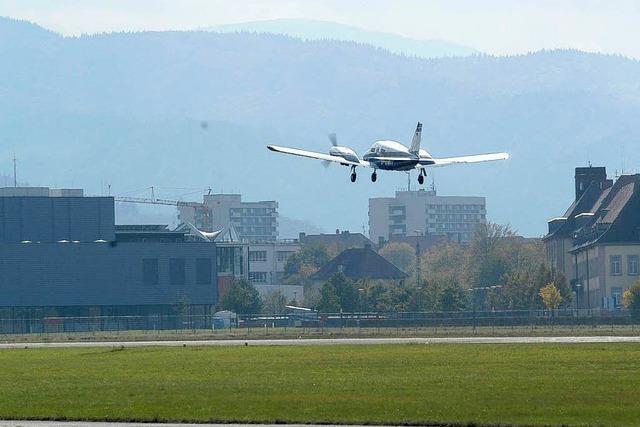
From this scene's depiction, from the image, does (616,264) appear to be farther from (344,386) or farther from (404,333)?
(344,386)

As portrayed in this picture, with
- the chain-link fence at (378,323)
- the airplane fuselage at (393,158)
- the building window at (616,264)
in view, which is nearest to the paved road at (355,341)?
the chain-link fence at (378,323)

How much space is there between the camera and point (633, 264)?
17875 cm

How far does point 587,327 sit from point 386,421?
82.5m

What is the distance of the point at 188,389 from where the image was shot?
68125 millimetres

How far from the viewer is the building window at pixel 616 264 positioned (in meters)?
177

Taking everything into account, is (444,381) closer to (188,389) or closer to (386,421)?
(188,389)

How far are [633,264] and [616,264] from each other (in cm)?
214

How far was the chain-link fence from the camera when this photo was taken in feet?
445

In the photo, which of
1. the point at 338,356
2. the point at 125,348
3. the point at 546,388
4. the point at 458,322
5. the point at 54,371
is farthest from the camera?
the point at 458,322

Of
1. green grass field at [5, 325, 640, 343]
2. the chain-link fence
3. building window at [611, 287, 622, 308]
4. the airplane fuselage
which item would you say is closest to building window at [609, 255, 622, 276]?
building window at [611, 287, 622, 308]

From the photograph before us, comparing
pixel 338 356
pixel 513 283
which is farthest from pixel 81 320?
pixel 338 356

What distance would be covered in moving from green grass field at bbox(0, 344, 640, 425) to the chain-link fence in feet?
127

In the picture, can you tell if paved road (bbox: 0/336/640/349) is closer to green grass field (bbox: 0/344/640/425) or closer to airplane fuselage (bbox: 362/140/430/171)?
green grass field (bbox: 0/344/640/425)

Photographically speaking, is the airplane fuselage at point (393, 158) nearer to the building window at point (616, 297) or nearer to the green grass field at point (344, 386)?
the green grass field at point (344, 386)
